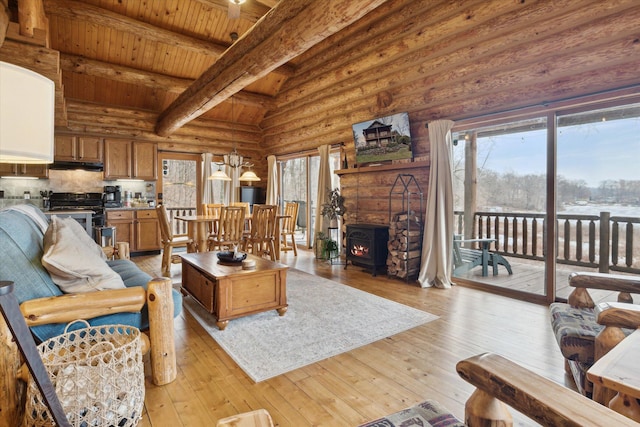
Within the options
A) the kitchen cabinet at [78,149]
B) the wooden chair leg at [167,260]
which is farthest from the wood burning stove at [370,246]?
the kitchen cabinet at [78,149]

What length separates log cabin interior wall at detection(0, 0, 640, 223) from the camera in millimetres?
3143

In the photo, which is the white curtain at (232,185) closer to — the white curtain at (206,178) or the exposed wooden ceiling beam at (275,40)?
the white curtain at (206,178)

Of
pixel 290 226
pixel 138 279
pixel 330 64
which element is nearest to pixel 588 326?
pixel 138 279

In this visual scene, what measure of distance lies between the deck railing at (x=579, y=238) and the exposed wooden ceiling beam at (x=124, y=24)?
5439 millimetres

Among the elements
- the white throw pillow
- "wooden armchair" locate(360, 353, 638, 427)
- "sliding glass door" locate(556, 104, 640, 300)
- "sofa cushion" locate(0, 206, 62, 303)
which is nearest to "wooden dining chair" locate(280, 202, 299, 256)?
"sliding glass door" locate(556, 104, 640, 300)

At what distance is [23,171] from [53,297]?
5801 millimetres

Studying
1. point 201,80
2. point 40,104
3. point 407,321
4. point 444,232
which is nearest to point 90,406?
point 40,104

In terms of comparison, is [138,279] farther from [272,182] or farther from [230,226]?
[272,182]

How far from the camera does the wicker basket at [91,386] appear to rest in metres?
1.53

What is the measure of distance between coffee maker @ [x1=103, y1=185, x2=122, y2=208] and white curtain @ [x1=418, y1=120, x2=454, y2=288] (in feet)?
19.5

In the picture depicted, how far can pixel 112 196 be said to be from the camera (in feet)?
21.9

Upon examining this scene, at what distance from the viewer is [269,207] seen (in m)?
5.55

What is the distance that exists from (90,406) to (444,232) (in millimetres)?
4024

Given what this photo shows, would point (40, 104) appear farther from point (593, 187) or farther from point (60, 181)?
point (60, 181)
